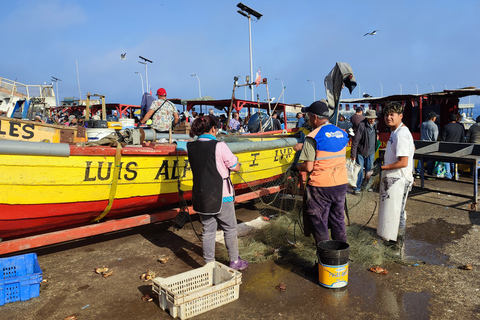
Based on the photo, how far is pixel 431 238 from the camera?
543 centimetres

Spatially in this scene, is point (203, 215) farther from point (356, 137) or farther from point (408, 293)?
point (356, 137)

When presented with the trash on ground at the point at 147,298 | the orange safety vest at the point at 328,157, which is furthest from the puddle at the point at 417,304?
the trash on ground at the point at 147,298

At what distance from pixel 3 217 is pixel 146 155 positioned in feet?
6.25

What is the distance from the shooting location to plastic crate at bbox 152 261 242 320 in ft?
10.7

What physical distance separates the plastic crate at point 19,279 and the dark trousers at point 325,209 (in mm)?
3096

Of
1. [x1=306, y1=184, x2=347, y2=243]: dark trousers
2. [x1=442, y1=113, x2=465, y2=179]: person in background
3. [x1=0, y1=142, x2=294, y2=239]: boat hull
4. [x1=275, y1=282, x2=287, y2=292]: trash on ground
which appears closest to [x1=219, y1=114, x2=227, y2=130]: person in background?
[x1=442, y1=113, x2=465, y2=179]: person in background

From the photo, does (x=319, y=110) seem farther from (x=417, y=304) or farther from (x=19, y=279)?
(x=19, y=279)

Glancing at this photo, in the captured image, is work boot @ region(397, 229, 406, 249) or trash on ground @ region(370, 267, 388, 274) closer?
trash on ground @ region(370, 267, 388, 274)

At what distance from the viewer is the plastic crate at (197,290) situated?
326cm

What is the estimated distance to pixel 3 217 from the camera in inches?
164

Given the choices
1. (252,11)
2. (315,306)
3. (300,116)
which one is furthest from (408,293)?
(252,11)

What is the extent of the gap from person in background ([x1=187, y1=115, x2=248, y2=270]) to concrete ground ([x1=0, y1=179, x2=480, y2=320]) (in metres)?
0.75

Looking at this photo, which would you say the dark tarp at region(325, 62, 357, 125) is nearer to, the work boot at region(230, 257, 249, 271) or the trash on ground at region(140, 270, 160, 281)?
the work boot at region(230, 257, 249, 271)

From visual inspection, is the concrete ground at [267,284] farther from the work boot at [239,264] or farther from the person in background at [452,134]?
the person in background at [452,134]
